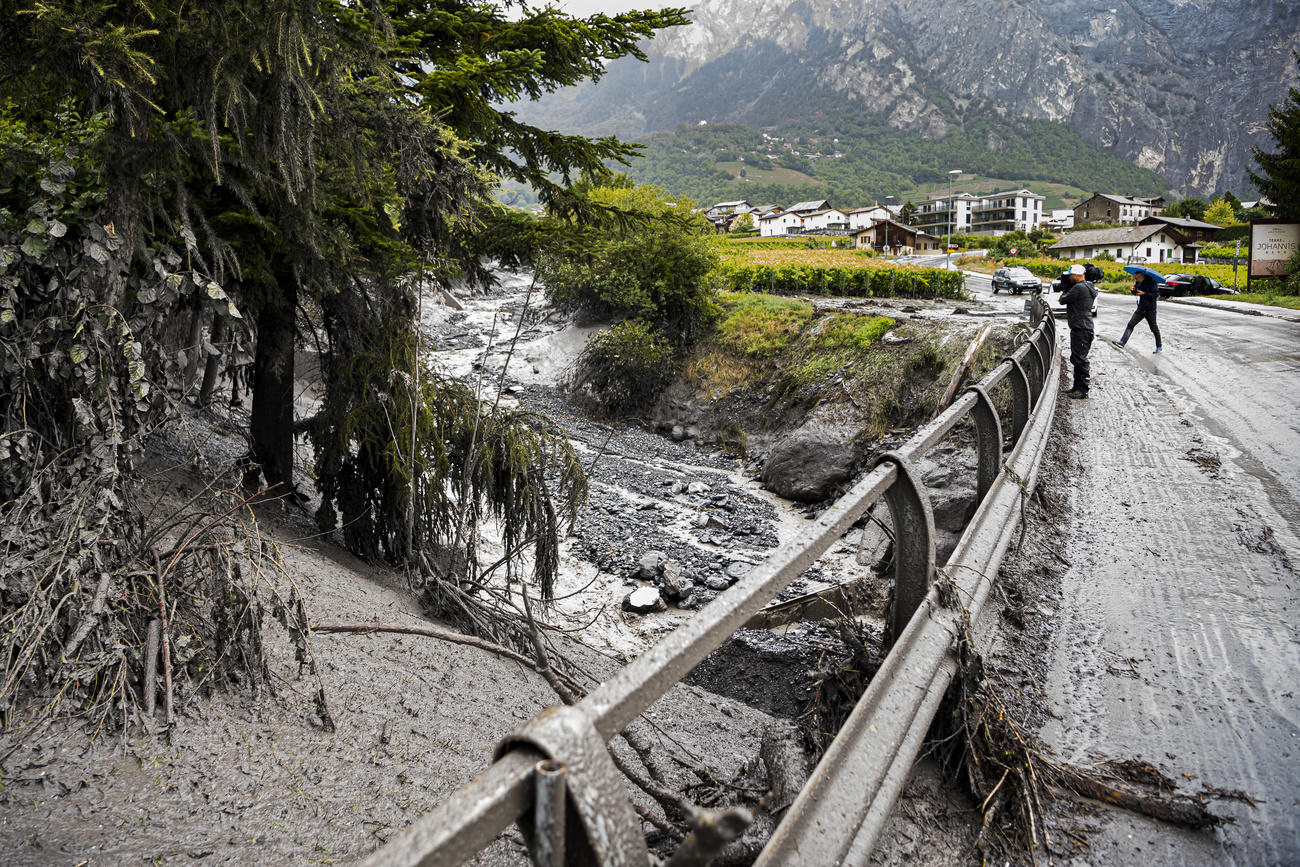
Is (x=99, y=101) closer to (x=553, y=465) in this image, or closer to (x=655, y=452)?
(x=553, y=465)

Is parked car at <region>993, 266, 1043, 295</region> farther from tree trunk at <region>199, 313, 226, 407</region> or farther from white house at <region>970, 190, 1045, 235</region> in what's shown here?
white house at <region>970, 190, 1045, 235</region>

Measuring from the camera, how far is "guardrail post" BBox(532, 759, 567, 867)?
3.35 ft

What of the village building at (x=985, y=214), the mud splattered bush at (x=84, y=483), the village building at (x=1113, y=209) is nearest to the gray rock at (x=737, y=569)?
the mud splattered bush at (x=84, y=483)

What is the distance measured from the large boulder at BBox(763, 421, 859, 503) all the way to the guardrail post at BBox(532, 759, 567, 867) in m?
13.0

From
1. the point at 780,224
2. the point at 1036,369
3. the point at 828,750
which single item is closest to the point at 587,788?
the point at 828,750

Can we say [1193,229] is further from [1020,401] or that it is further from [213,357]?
[213,357]

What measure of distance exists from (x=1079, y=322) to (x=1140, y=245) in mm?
84337

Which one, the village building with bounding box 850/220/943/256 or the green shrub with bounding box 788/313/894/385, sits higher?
the village building with bounding box 850/220/943/256

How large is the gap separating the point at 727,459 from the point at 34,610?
14854 millimetres

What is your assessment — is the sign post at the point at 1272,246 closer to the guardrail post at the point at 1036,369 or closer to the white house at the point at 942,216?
the guardrail post at the point at 1036,369

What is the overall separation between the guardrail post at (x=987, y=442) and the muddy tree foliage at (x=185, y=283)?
11.5 ft

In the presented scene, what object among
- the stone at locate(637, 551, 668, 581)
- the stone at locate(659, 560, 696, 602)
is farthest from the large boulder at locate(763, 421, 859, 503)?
the stone at locate(659, 560, 696, 602)

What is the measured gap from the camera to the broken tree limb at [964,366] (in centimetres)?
1068

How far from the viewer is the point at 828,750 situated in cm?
182
